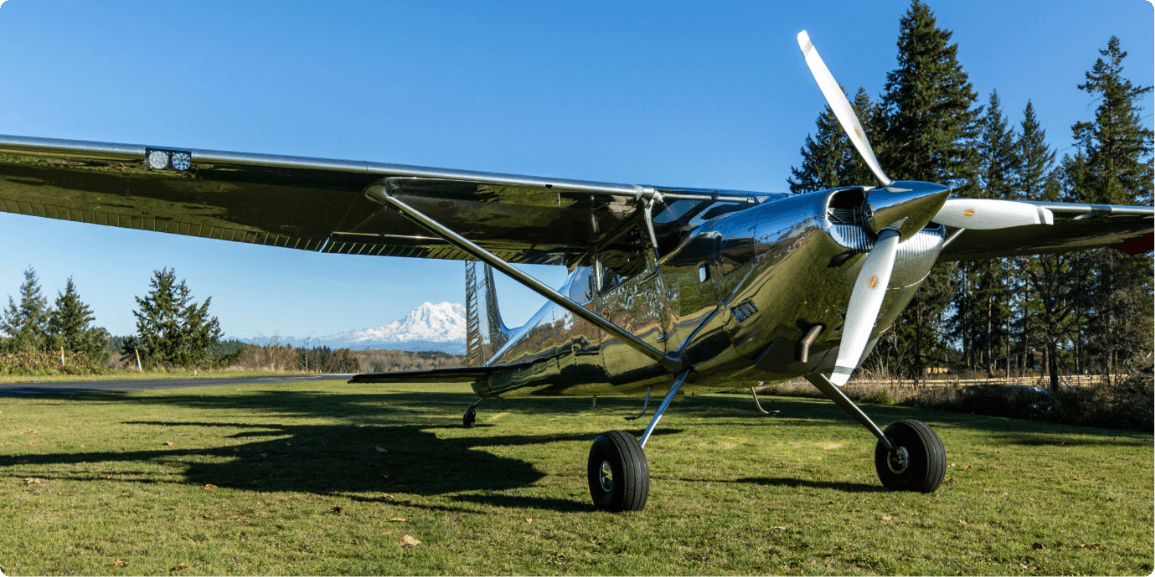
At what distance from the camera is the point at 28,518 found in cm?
427

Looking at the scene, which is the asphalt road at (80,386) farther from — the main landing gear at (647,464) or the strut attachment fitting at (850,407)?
the strut attachment fitting at (850,407)

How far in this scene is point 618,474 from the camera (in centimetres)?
455

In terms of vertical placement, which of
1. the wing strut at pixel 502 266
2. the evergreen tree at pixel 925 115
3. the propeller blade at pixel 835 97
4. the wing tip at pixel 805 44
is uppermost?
the evergreen tree at pixel 925 115

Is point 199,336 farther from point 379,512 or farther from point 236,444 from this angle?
point 379,512

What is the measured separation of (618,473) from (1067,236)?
20.1 feet

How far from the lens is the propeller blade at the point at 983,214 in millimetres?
4504

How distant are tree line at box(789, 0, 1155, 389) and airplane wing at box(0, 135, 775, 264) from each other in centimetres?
1097

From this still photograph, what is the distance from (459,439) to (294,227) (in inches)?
162

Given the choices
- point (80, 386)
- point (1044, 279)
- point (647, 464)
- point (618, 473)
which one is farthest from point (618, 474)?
point (1044, 279)

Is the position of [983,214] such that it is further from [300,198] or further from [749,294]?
[300,198]

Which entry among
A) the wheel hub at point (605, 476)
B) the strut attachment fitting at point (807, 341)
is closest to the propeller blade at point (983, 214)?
the strut attachment fitting at point (807, 341)

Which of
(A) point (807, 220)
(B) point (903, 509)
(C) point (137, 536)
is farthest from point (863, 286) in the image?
(C) point (137, 536)

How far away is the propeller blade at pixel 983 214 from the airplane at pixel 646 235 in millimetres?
17

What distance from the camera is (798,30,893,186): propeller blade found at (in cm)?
459
